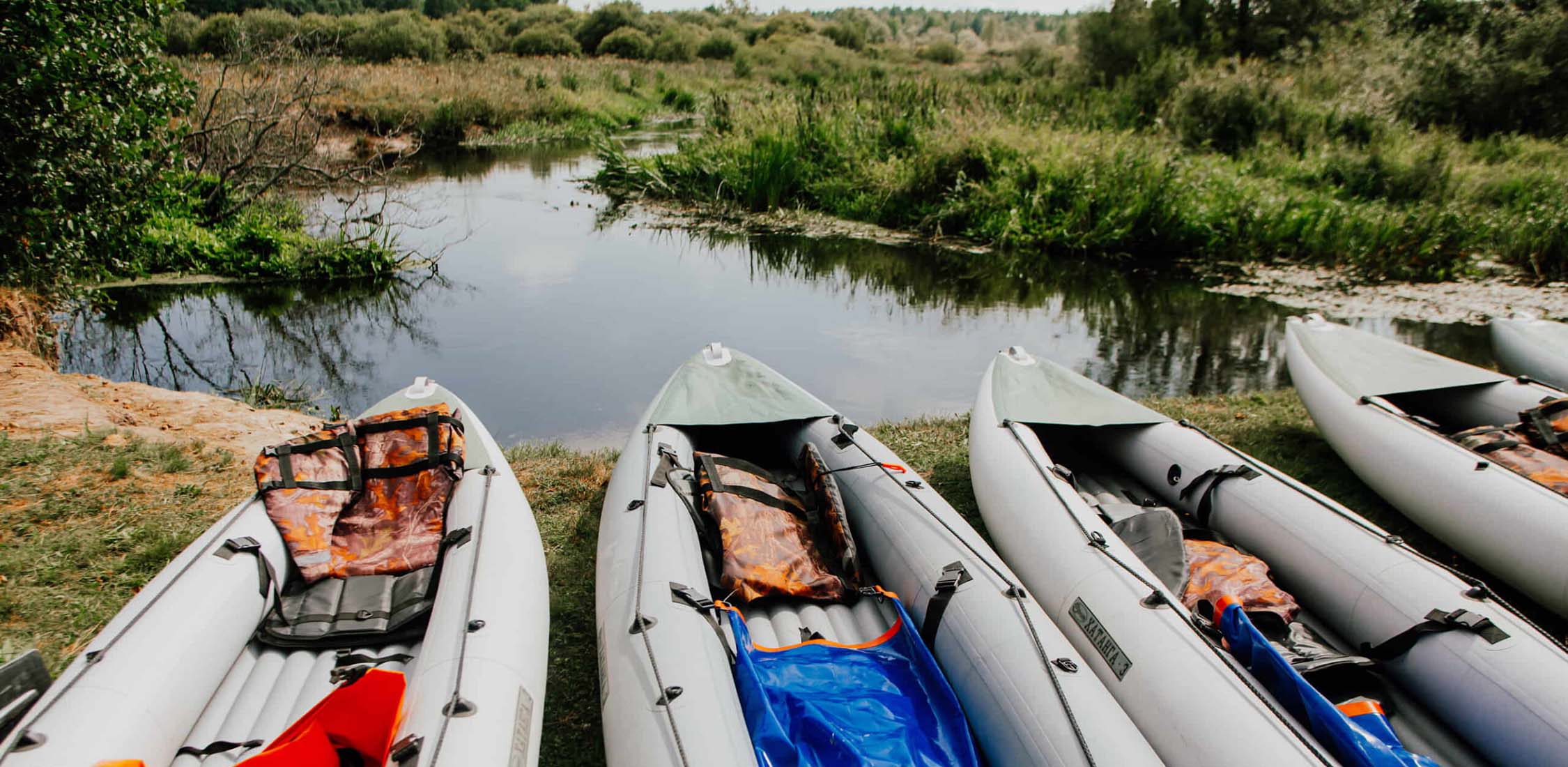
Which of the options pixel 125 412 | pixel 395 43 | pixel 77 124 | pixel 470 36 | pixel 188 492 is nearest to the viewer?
pixel 188 492

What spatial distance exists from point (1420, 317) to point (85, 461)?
889cm

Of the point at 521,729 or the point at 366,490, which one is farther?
the point at 366,490

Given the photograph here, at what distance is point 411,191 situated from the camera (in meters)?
11.2

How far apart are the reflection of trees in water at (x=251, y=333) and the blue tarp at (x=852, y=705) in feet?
13.8

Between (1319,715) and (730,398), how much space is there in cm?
244

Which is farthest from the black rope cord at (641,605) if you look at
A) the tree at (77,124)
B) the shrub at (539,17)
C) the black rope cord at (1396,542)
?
the shrub at (539,17)

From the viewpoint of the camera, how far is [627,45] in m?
31.5

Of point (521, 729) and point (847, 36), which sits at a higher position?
point (847, 36)

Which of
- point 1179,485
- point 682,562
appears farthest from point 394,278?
point 1179,485

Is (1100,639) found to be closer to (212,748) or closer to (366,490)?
(212,748)

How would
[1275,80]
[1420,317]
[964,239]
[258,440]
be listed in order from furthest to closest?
[1275,80], [964,239], [1420,317], [258,440]

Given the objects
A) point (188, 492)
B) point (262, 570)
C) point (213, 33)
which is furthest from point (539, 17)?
point (262, 570)

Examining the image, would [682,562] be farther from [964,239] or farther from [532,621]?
[964,239]

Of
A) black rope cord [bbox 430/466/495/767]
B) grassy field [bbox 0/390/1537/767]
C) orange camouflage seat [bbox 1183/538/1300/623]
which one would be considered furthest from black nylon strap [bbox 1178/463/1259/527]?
black rope cord [bbox 430/466/495/767]
